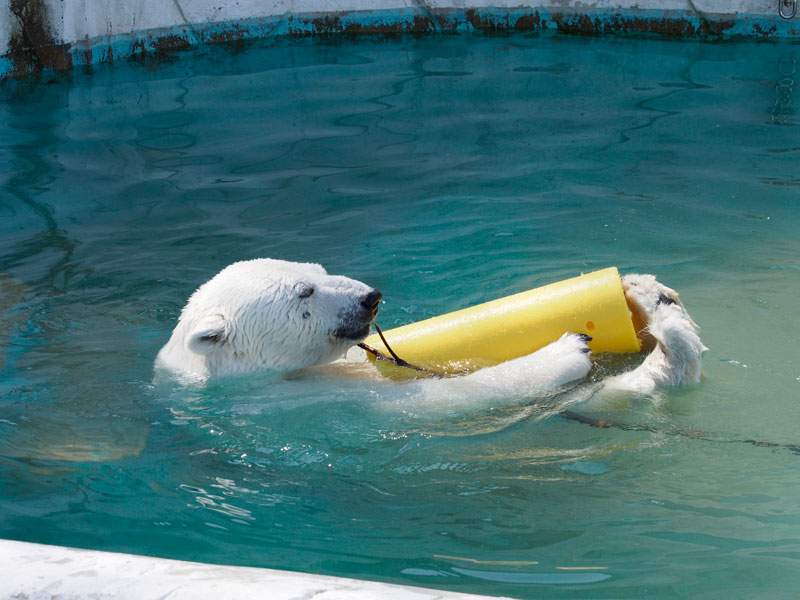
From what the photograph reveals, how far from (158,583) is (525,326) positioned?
7.51 feet

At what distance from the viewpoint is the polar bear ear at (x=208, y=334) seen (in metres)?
3.82

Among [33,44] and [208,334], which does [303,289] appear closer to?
[208,334]

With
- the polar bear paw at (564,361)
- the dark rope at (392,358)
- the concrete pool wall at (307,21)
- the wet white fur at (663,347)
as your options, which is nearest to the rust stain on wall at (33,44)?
the concrete pool wall at (307,21)

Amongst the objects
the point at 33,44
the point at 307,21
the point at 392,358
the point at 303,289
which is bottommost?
the point at 392,358

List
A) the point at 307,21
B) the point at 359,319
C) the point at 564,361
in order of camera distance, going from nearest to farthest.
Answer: the point at 564,361 → the point at 359,319 → the point at 307,21

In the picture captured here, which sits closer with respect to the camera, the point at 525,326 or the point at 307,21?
the point at 525,326

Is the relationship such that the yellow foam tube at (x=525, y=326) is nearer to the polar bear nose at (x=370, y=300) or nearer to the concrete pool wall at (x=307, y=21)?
the polar bear nose at (x=370, y=300)

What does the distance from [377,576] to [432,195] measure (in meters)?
4.43

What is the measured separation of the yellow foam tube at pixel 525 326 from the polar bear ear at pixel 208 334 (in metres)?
0.79

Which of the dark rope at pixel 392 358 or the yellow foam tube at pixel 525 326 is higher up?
the yellow foam tube at pixel 525 326

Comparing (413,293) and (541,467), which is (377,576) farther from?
(413,293)

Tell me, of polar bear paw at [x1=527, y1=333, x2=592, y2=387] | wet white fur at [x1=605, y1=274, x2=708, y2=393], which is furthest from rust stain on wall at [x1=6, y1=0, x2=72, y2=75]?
wet white fur at [x1=605, y1=274, x2=708, y2=393]

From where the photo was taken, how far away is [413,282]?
561cm

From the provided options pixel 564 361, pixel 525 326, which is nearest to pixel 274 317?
pixel 525 326
